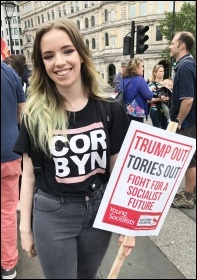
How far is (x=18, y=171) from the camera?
2139 millimetres

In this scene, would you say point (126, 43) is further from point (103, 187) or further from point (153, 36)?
point (153, 36)

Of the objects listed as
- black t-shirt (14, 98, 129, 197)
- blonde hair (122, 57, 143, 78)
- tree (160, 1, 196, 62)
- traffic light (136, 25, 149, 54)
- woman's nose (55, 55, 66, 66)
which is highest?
tree (160, 1, 196, 62)

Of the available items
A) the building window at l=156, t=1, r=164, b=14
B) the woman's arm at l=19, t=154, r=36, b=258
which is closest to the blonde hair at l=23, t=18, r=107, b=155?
the woman's arm at l=19, t=154, r=36, b=258

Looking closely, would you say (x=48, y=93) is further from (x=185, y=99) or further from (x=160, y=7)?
(x=160, y=7)

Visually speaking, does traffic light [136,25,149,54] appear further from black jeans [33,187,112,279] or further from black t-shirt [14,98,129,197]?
black jeans [33,187,112,279]

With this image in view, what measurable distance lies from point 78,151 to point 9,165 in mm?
989

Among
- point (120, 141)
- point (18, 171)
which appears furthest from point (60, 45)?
point (18, 171)

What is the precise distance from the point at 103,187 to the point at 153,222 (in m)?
0.27

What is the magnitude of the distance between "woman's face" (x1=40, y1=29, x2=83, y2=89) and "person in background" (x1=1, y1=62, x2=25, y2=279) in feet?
2.71

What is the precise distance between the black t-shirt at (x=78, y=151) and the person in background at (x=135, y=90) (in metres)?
2.98

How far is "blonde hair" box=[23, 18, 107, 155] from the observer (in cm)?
121

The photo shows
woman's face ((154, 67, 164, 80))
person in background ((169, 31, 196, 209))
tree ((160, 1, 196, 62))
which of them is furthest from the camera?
tree ((160, 1, 196, 62))

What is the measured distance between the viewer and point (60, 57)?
1.19m

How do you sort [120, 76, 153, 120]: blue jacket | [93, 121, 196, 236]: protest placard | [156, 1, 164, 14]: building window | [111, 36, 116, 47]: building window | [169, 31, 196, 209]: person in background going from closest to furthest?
[93, 121, 196, 236]: protest placard, [169, 31, 196, 209]: person in background, [120, 76, 153, 120]: blue jacket, [156, 1, 164, 14]: building window, [111, 36, 116, 47]: building window
